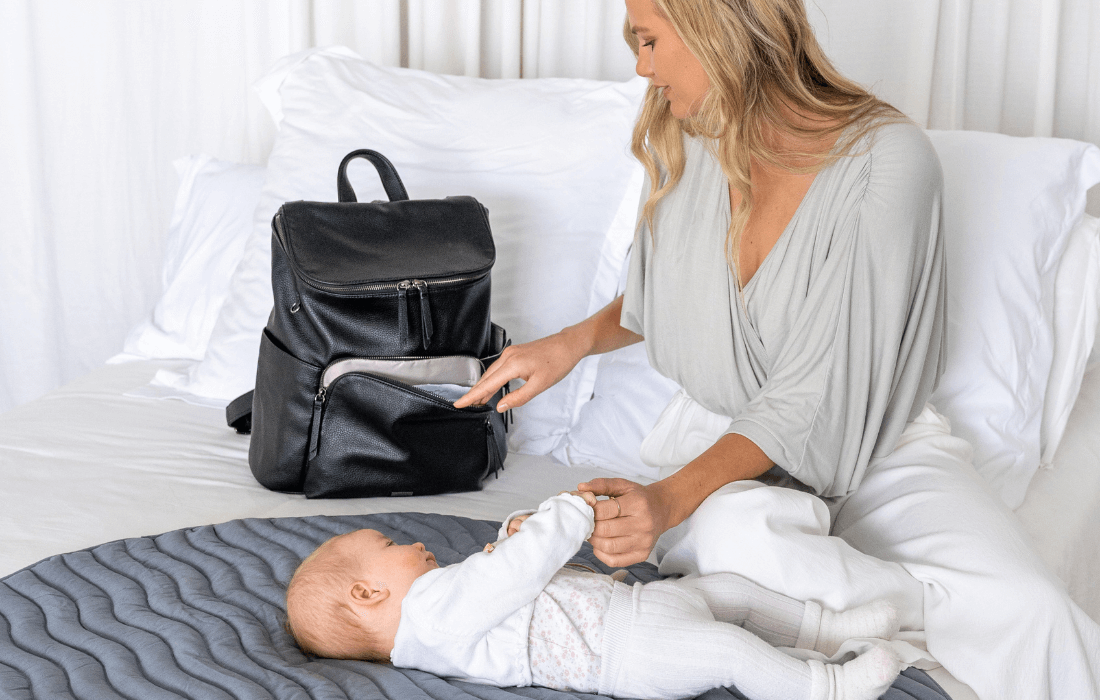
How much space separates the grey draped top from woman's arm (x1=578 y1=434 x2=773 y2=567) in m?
0.03

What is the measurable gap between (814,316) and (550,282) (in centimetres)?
63

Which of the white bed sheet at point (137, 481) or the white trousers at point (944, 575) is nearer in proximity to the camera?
the white trousers at point (944, 575)

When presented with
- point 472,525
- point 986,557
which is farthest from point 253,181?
point 986,557

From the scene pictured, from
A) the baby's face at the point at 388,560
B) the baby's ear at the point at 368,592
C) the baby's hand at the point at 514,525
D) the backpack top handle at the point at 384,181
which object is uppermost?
the backpack top handle at the point at 384,181

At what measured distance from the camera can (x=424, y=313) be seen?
4.60ft

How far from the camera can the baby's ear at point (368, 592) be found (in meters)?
0.95

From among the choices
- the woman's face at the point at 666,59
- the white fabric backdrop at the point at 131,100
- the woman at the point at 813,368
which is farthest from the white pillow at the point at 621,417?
the white fabric backdrop at the point at 131,100

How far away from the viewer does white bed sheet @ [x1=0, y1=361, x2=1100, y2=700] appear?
128 centimetres

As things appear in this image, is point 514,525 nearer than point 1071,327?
Yes

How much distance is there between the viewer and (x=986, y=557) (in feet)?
3.35

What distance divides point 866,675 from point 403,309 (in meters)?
0.82

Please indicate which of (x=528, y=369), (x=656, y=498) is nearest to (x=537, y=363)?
(x=528, y=369)

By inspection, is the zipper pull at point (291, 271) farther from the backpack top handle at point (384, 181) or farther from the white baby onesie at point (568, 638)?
the white baby onesie at point (568, 638)

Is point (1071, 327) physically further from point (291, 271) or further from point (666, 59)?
point (291, 271)
